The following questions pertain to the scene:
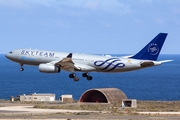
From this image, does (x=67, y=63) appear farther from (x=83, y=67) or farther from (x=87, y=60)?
(x=87, y=60)

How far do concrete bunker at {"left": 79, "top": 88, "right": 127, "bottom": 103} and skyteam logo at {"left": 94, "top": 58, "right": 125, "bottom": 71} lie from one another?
27.4m

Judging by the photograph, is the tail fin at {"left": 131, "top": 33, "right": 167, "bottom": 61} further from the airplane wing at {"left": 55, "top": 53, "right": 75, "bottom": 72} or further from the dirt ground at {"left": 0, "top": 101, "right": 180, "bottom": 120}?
the airplane wing at {"left": 55, "top": 53, "right": 75, "bottom": 72}

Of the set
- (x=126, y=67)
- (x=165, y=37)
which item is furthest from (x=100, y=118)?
(x=165, y=37)

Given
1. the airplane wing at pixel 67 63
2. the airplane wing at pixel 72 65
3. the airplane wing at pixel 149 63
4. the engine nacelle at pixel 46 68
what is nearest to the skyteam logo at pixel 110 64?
the airplane wing at pixel 72 65

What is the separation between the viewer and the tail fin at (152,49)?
91.8 m

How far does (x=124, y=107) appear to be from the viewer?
106 m

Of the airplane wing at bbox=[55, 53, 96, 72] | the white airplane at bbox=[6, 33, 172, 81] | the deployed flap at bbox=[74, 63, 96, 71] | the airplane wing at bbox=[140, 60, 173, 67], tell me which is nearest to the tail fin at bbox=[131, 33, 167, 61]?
the white airplane at bbox=[6, 33, 172, 81]

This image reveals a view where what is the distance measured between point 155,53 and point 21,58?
22436 mm

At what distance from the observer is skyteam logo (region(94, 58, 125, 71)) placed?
91875mm

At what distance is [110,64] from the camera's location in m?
92.1

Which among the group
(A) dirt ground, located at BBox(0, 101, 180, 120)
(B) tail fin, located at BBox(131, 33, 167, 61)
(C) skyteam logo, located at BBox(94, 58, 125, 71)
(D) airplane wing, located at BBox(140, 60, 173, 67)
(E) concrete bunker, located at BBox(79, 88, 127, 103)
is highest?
(B) tail fin, located at BBox(131, 33, 167, 61)

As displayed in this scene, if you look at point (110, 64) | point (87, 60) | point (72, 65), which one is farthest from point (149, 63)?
point (72, 65)

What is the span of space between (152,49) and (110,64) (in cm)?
719

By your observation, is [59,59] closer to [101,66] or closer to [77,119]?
[101,66]
